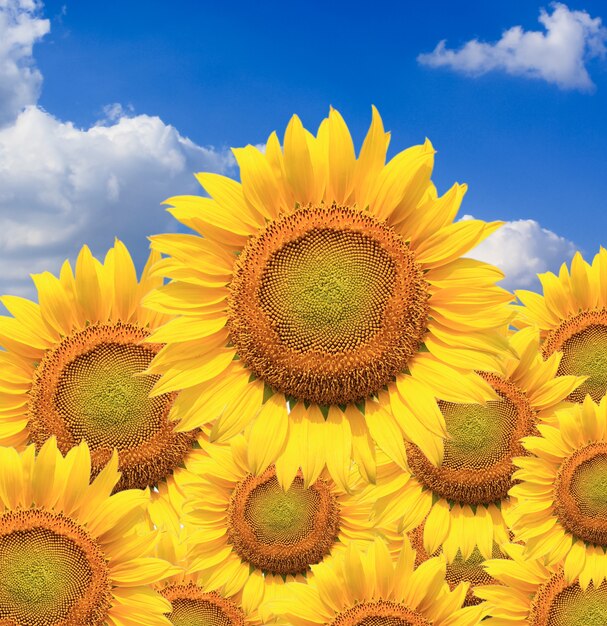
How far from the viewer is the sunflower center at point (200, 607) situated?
17.9 feet

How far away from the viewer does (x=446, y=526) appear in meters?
5.82

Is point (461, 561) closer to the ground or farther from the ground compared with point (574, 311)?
closer to the ground

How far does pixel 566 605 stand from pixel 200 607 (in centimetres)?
251

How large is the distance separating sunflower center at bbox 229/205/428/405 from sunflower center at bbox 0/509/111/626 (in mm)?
1213

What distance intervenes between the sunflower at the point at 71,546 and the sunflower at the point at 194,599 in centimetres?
122

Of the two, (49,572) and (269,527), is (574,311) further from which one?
(49,572)

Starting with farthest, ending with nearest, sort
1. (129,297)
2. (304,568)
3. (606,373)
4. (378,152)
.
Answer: (606,373) < (304,568) < (129,297) < (378,152)

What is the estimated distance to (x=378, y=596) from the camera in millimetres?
4621

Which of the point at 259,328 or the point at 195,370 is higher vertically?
the point at 259,328

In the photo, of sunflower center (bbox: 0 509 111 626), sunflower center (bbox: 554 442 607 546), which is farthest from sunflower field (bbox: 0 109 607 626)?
sunflower center (bbox: 554 442 607 546)

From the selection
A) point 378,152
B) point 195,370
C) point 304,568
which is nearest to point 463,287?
point 378,152

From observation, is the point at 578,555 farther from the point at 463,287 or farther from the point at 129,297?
the point at 129,297

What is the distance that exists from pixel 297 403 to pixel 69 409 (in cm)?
128

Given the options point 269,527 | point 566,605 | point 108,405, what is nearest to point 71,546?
point 108,405
